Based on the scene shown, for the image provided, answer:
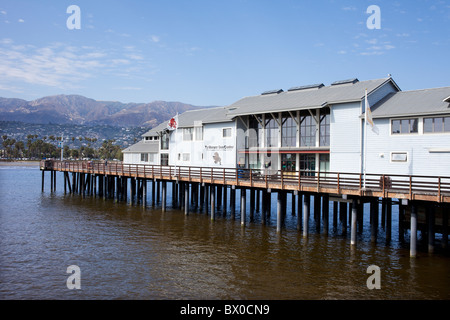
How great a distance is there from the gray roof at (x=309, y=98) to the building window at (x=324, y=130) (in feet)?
4.54

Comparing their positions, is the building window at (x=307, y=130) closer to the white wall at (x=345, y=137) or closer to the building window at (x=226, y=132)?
the white wall at (x=345, y=137)

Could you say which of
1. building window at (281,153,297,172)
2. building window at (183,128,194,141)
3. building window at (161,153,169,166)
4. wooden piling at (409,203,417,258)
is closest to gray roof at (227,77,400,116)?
building window at (281,153,297,172)

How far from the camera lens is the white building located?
22.5m

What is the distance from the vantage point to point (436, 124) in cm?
2206

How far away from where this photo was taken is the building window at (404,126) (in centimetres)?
2288

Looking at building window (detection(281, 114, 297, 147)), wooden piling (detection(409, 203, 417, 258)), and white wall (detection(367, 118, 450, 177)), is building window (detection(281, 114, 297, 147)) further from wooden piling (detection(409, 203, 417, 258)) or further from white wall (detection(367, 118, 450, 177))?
wooden piling (detection(409, 203, 417, 258))

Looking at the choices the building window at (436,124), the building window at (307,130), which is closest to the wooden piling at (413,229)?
the building window at (436,124)

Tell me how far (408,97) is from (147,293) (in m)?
22.0

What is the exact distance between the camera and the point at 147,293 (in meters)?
15.4

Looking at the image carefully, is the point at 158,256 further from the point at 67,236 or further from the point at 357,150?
the point at 357,150

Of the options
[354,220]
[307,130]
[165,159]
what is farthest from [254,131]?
[165,159]

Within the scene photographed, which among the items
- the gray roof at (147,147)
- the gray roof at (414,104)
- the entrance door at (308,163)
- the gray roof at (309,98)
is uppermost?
the gray roof at (309,98)

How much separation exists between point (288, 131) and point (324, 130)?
3.47m

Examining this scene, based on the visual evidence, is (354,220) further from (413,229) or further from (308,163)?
(308,163)
